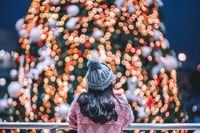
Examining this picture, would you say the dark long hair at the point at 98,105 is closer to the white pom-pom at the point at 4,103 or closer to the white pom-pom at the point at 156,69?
the white pom-pom at the point at 156,69

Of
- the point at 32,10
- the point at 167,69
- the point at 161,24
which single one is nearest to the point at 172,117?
the point at 167,69

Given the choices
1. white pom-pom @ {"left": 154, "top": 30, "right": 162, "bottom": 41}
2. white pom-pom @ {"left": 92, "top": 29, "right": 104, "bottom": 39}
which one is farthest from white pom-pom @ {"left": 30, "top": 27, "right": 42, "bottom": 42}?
white pom-pom @ {"left": 154, "top": 30, "right": 162, "bottom": 41}

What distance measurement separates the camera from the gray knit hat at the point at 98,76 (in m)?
1.57

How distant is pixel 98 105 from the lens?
63.1 inches

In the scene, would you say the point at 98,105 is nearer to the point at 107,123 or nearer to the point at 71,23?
the point at 107,123

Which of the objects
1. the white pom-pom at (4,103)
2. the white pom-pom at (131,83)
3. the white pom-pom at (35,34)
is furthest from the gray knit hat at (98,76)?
the white pom-pom at (4,103)

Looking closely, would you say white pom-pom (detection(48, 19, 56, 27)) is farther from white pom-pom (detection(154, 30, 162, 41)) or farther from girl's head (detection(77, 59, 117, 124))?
girl's head (detection(77, 59, 117, 124))

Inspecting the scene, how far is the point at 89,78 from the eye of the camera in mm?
1584

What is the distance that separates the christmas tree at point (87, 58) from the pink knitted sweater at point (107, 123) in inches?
13.0

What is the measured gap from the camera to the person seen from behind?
158cm

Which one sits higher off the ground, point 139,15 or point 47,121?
point 139,15

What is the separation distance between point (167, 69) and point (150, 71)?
0.36ft

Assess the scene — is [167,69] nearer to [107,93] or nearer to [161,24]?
[161,24]

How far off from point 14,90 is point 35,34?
25 cm
